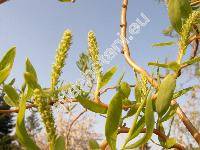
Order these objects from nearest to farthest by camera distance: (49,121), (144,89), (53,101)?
(49,121)
(53,101)
(144,89)

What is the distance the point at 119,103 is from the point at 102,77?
9.8 inches

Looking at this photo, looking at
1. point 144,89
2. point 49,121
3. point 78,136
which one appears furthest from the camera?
point 78,136

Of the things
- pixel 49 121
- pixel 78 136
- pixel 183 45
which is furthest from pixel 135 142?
pixel 78 136

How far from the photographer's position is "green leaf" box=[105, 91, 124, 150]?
1.31 feet

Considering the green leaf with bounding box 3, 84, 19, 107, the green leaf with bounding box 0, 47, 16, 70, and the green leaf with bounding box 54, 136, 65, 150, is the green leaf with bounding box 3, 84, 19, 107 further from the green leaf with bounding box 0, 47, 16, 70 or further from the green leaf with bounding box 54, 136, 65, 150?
the green leaf with bounding box 54, 136, 65, 150

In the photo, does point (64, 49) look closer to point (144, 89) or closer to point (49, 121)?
point (49, 121)

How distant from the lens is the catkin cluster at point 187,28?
585 mm

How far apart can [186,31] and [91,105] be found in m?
0.21

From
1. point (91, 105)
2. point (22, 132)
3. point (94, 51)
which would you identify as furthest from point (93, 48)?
point (22, 132)

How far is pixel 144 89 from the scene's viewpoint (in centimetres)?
64

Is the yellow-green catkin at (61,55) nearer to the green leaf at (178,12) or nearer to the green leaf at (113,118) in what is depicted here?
the green leaf at (113,118)

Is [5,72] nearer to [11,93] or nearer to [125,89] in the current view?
[11,93]

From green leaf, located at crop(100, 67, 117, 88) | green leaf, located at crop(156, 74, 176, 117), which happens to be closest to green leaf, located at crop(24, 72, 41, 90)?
green leaf, located at crop(156, 74, 176, 117)

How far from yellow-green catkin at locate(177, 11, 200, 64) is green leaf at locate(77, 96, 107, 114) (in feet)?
0.58
